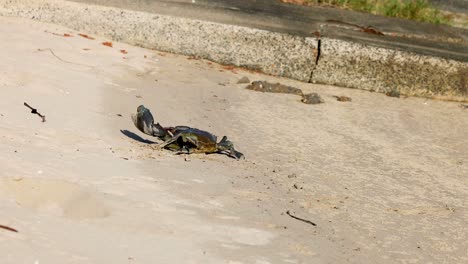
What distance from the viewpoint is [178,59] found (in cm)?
716

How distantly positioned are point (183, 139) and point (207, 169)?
11.5 inches

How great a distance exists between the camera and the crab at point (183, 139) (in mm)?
4867

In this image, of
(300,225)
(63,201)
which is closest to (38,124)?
(63,201)

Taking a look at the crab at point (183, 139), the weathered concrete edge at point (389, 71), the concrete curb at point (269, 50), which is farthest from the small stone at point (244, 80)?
the crab at point (183, 139)

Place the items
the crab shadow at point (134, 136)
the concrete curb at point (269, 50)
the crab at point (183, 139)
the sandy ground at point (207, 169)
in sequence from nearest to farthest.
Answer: the sandy ground at point (207, 169) < the crab at point (183, 139) < the crab shadow at point (134, 136) < the concrete curb at point (269, 50)

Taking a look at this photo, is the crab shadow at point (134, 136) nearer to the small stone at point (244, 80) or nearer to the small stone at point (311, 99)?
the small stone at point (311, 99)

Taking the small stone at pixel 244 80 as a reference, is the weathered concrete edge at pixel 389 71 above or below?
above

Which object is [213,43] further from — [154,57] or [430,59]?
[430,59]

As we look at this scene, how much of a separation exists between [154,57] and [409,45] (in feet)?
6.10

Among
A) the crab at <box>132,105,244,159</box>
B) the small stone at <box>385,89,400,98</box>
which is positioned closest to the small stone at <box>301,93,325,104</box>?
the small stone at <box>385,89,400,98</box>

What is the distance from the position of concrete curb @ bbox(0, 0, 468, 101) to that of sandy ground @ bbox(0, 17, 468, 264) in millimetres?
111

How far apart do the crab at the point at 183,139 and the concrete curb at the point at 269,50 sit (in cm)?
223

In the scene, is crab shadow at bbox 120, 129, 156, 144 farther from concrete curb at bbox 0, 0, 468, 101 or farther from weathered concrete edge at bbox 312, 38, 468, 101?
weathered concrete edge at bbox 312, 38, 468, 101

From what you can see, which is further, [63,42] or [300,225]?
[63,42]
